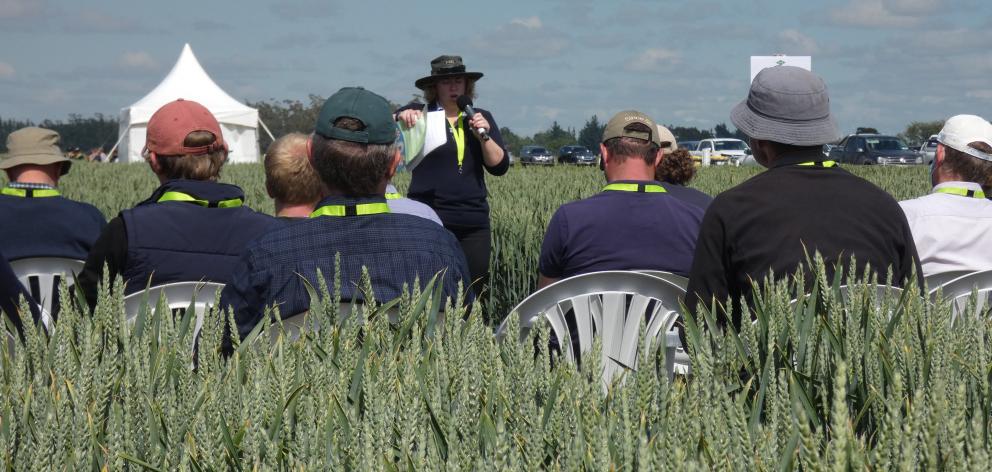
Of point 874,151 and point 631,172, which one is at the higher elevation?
point 631,172

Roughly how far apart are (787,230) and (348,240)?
1.18 m

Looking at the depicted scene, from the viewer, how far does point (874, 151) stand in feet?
102

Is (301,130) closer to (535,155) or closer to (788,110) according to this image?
(535,155)

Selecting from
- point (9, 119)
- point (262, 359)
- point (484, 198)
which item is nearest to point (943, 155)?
point (484, 198)

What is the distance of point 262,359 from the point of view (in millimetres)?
1747

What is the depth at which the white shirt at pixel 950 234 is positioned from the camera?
152 inches

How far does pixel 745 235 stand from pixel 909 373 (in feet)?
4.62

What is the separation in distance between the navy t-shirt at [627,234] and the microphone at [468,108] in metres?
1.84

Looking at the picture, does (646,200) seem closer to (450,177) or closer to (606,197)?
(606,197)

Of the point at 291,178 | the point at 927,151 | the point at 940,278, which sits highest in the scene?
the point at 291,178

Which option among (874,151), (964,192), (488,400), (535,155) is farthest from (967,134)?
(535,155)

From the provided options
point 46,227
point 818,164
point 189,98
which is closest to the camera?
point 818,164

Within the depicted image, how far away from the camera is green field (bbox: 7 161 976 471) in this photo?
4.00 ft

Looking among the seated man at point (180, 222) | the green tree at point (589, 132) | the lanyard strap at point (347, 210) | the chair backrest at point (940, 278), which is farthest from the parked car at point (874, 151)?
the green tree at point (589, 132)
